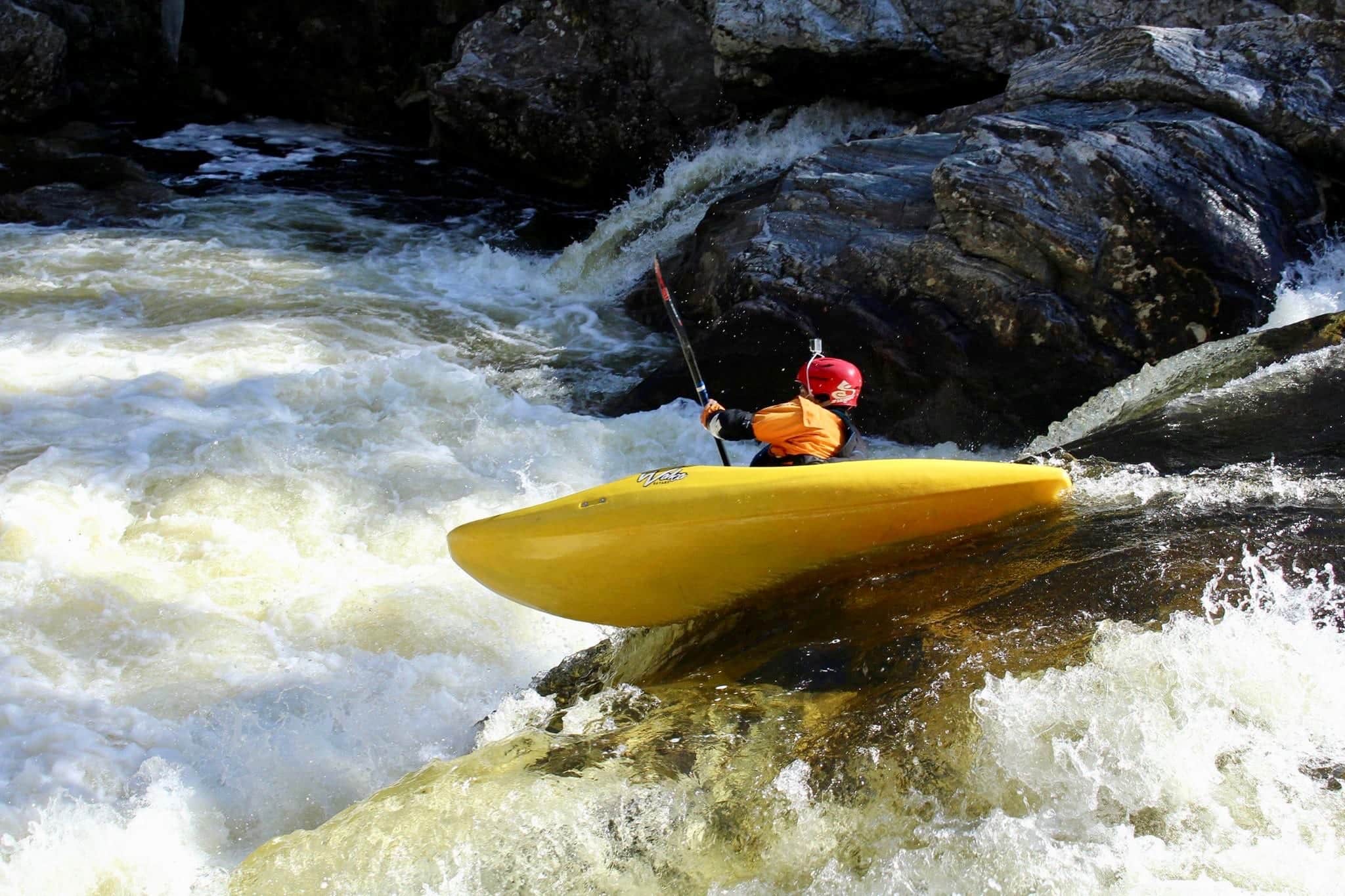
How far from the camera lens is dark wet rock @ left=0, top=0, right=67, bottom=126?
982 centimetres

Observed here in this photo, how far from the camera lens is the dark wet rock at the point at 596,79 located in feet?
30.8

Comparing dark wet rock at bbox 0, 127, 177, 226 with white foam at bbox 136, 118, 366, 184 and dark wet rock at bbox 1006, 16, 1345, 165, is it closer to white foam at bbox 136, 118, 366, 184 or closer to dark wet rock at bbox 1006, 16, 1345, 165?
white foam at bbox 136, 118, 366, 184

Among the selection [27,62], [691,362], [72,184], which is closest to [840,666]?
[691,362]

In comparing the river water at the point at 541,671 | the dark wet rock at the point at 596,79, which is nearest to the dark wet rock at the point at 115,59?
the dark wet rock at the point at 596,79

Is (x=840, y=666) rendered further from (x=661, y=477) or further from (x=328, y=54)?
(x=328, y=54)

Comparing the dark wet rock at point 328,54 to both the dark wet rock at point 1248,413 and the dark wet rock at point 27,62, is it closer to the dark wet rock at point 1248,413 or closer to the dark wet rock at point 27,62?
the dark wet rock at point 27,62

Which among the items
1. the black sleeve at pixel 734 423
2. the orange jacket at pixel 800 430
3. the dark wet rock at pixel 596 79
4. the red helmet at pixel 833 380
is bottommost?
the black sleeve at pixel 734 423

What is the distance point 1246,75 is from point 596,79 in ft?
17.1

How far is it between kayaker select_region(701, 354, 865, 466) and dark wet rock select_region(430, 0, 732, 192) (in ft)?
19.3

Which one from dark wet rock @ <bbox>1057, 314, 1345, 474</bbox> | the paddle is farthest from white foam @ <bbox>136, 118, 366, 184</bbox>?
dark wet rock @ <bbox>1057, 314, 1345, 474</bbox>

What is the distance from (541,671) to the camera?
399 centimetres

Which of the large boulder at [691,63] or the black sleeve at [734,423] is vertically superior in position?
the large boulder at [691,63]

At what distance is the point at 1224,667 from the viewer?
8.18 ft

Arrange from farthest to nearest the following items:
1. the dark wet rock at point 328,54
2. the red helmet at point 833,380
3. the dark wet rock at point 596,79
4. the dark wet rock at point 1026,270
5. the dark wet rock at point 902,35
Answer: the dark wet rock at point 328,54 < the dark wet rock at point 596,79 < the dark wet rock at point 902,35 < the dark wet rock at point 1026,270 < the red helmet at point 833,380
